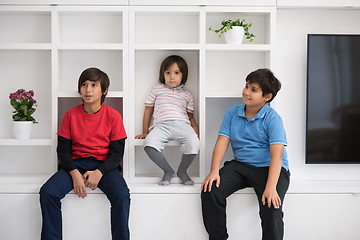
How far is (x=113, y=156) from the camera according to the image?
1.93 metres

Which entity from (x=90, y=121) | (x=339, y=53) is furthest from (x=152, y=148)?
(x=339, y=53)

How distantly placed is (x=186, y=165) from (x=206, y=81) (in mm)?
562

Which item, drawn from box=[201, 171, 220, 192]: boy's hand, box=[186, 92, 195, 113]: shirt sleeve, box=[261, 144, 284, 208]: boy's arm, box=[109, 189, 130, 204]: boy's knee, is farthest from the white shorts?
box=[261, 144, 284, 208]: boy's arm

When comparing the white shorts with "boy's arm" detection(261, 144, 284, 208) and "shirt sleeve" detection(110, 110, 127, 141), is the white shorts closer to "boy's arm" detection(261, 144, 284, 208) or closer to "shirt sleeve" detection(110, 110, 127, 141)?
"shirt sleeve" detection(110, 110, 127, 141)

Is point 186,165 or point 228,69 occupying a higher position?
point 228,69

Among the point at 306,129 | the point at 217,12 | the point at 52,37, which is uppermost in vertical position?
the point at 217,12

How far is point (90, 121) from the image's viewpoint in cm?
196

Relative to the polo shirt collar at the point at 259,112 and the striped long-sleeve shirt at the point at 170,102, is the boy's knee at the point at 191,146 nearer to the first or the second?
the striped long-sleeve shirt at the point at 170,102

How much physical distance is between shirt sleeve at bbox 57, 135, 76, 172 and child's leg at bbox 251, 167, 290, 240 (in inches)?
36.3

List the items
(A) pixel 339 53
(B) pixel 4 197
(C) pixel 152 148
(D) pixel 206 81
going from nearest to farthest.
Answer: (B) pixel 4 197
(C) pixel 152 148
(A) pixel 339 53
(D) pixel 206 81

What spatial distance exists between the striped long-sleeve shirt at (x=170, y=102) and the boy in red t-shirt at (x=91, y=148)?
0.27 metres

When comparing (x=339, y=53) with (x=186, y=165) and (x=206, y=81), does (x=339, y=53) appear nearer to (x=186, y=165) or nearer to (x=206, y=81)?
(x=206, y=81)

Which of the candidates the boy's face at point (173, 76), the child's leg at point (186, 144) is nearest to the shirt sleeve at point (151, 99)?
the boy's face at point (173, 76)

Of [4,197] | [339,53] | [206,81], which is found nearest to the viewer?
[4,197]
